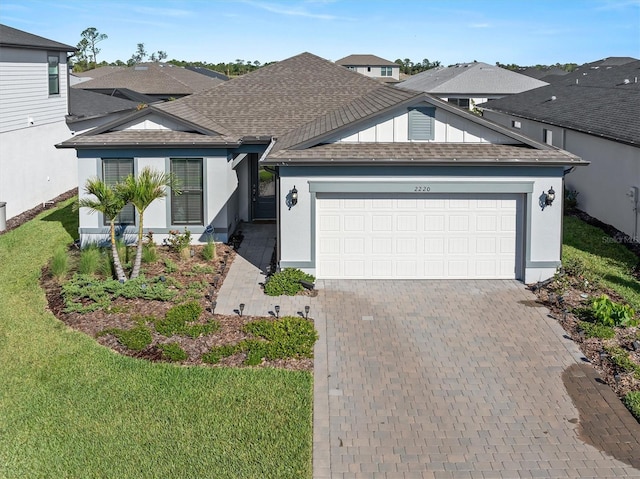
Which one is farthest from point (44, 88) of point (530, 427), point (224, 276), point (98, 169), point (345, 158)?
point (530, 427)

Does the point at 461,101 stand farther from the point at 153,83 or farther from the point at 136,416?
the point at 136,416

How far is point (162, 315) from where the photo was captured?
13.0 m

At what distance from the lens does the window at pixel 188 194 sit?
18.0 metres

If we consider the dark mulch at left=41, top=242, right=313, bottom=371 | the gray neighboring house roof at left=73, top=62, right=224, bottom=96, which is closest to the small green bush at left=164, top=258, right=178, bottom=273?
Answer: the dark mulch at left=41, top=242, right=313, bottom=371

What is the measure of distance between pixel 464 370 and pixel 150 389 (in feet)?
15.6

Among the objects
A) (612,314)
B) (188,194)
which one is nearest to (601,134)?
(612,314)

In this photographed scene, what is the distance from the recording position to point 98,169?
17859 millimetres

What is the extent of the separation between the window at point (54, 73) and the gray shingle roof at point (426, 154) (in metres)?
14.8

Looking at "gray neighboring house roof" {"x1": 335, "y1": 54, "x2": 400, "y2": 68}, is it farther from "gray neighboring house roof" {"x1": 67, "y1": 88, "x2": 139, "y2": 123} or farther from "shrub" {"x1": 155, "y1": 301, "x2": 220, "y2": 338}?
"shrub" {"x1": 155, "y1": 301, "x2": 220, "y2": 338}

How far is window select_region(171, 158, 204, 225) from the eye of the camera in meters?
18.0

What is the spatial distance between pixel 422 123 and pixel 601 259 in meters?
5.73

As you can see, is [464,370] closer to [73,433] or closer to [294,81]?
[73,433]

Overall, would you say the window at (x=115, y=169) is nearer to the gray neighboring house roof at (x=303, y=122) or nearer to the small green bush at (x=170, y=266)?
the gray neighboring house roof at (x=303, y=122)

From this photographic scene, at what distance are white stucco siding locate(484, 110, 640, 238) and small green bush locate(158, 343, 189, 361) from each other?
1251 centimetres
